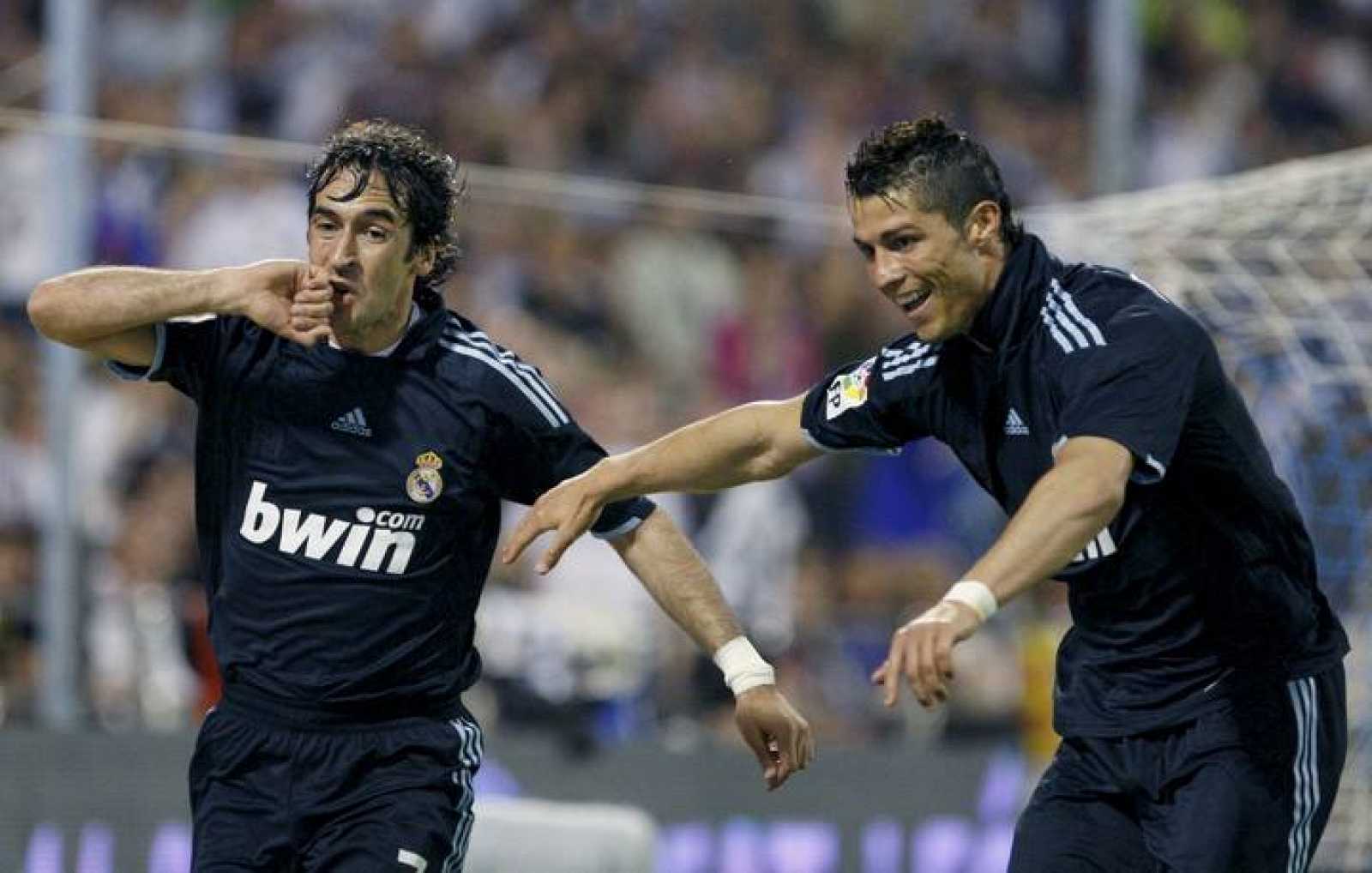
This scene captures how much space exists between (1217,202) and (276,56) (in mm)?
5042

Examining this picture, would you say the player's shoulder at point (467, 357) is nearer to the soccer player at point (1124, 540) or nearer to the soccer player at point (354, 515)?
the soccer player at point (354, 515)

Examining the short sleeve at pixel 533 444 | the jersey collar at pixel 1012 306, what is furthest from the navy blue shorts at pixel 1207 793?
the short sleeve at pixel 533 444

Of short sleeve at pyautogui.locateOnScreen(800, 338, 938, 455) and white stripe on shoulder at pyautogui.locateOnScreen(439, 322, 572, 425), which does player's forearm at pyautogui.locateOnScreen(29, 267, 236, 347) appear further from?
short sleeve at pyautogui.locateOnScreen(800, 338, 938, 455)

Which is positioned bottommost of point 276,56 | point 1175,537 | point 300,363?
point 1175,537

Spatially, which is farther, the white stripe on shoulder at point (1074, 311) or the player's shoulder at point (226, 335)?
the player's shoulder at point (226, 335)

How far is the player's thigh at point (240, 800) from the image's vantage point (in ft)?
16.3

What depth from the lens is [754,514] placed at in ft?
36.4

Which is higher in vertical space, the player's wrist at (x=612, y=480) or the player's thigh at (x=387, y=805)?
the player's wrist at (x=612, y=480)

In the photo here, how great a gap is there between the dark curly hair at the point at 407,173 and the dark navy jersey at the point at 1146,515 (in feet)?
3.64

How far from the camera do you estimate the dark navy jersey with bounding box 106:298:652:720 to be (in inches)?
200

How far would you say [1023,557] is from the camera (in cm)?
419

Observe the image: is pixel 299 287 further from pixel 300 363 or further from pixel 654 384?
pixel 654 384

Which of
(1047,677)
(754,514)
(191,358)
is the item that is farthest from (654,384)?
(191,358)

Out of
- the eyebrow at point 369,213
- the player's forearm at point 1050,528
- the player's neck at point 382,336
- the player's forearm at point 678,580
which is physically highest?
the eyebrow at point 369,213
